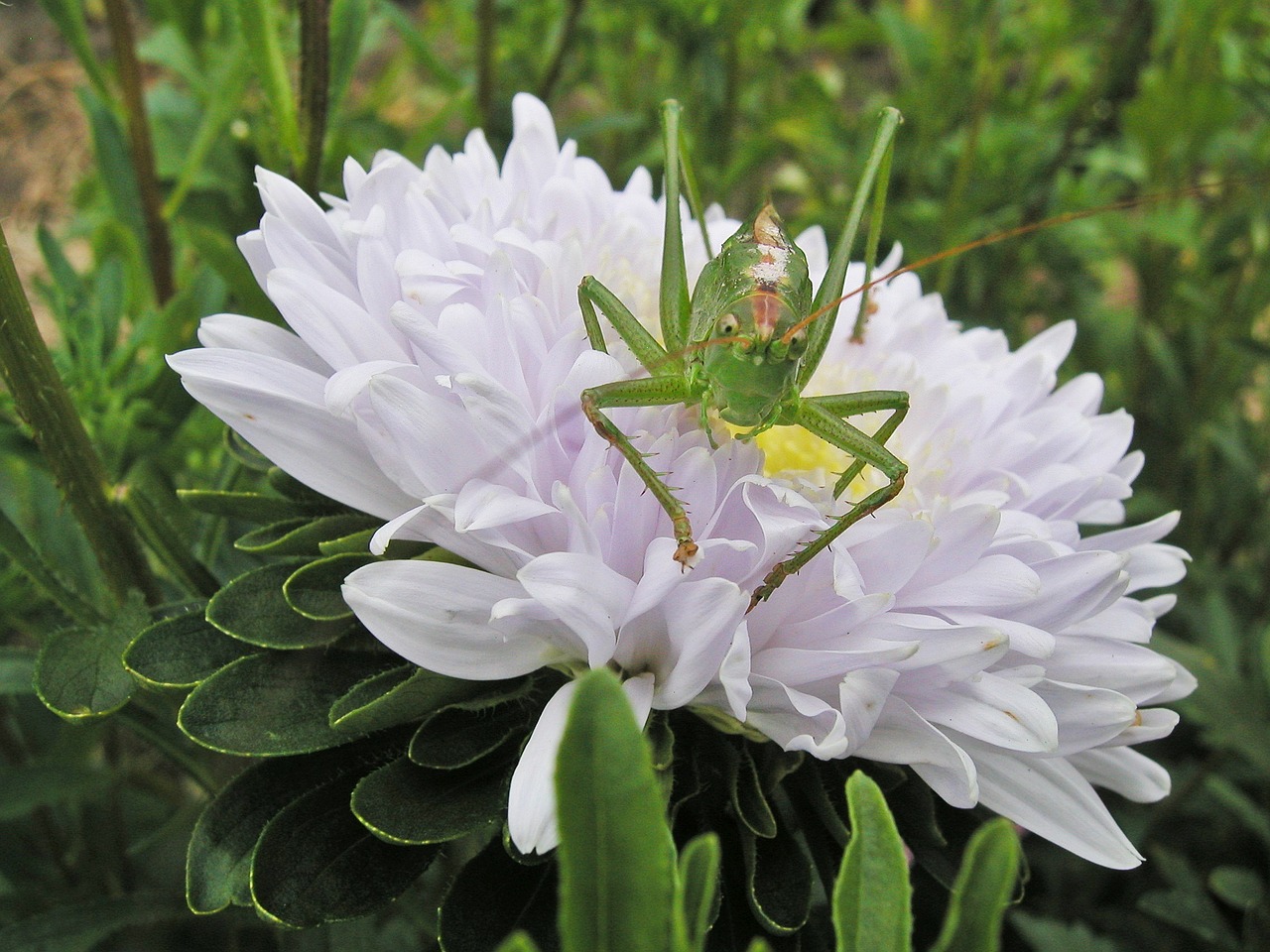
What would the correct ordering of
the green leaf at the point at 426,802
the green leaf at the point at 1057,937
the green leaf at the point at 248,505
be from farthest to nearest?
the green leaf at the point at 1057,937 < the green leaf at the point at 248,505 < the green leaf at the point at 426,802

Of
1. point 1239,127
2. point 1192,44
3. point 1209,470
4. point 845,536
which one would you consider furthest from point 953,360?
point 1239,127

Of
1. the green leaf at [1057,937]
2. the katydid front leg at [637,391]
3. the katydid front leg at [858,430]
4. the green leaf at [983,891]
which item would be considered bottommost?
the green leaf at [1057,937]

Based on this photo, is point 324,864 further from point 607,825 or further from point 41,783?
point 41,783

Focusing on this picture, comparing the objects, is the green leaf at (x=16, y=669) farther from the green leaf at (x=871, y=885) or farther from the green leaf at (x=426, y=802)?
the green leaf at (x=871, y=885)

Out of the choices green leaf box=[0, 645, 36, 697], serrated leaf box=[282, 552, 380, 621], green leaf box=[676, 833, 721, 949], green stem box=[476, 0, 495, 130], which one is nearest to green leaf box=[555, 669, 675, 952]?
green leaf box=[676, 833, 721, 949]

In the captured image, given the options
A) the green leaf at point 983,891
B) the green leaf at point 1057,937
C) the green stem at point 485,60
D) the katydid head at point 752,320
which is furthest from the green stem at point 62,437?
the green leaf at point 1057,937

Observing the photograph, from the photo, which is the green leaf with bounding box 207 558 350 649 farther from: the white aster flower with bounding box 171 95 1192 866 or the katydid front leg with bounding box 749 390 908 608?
the katydid front leg with bounding box 749 390 908 608

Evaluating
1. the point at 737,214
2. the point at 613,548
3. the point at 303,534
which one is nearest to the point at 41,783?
the point at 303,534
